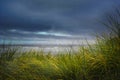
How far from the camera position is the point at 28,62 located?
806cm

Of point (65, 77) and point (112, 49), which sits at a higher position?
point (112, 49)

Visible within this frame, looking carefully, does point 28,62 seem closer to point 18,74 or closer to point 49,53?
point 18,74

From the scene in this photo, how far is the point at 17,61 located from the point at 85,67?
2281 millimetres

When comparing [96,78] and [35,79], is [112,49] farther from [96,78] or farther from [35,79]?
[35,79]

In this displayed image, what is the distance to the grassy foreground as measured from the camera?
6.79 m

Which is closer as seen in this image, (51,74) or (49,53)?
(51,74)

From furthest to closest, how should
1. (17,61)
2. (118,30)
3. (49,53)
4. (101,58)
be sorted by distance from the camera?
(49,53)
(17,61)
(118,30)
(101,58)

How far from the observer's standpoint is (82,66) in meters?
6.94

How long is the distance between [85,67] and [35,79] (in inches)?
41.3

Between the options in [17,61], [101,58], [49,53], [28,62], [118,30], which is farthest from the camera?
[49,53]

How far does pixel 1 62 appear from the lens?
28.3ft

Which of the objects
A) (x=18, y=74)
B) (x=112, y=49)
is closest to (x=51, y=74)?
(x=18, y=74)

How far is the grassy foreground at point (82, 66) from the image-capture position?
267 inches

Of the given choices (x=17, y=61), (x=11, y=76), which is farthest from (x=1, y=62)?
(x=11, y=76)
